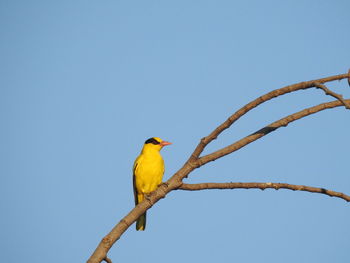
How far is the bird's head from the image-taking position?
847cm

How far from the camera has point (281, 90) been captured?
11.0ft

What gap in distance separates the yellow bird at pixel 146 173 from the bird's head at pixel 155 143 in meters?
0.05

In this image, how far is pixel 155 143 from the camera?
851 cm

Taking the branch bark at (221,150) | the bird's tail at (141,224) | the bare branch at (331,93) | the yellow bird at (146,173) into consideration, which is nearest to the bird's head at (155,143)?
the yellow bird at (146,173)

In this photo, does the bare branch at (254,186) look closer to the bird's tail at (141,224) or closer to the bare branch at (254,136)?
the bare branch at (254,136)

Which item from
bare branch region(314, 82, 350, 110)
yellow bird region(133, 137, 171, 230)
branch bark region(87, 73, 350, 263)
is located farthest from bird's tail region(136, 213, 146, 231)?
bare branch region(314, 82, 350, 110)

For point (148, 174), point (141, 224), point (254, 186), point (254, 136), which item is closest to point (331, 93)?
point (254, 136)

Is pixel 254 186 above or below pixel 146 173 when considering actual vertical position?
below

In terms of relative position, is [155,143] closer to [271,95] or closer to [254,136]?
[254,136]

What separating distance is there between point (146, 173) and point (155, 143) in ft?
3.01

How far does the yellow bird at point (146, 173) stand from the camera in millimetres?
7762

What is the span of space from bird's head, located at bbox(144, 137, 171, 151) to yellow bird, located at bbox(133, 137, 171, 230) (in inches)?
1.9

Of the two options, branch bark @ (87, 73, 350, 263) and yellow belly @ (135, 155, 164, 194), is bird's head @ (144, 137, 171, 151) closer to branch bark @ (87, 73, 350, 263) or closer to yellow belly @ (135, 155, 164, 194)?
yellow belly @ (135, 155, 164, 194)

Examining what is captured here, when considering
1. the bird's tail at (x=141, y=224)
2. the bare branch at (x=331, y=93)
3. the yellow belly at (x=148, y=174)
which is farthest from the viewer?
the bird's tail at (x=141, y=224)
